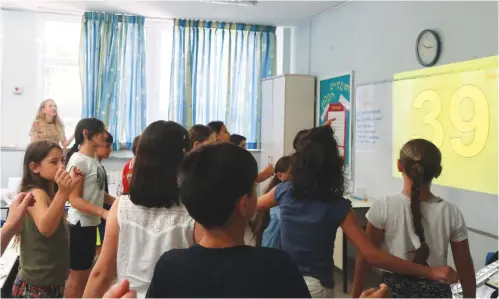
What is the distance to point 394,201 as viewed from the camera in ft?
5.80

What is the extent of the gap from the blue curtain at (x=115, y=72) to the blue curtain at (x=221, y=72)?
1.46ft

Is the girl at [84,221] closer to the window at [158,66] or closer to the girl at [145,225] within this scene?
the girl at [145,225]

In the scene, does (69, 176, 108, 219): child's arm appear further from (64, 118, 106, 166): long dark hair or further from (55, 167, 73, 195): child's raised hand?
(55, 167, 73, 195): child's raised hand

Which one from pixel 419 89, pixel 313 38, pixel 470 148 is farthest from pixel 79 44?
pixel 470 148

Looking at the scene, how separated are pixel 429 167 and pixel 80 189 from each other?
197cm

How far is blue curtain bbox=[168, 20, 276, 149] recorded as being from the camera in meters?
6.06

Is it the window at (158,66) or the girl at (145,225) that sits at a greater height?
the window at (158,66)

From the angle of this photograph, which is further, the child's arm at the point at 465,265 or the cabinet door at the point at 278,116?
the cabinet door at the point at 278,116

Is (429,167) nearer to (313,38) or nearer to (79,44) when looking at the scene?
(313,38)

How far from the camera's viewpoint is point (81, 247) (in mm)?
2822

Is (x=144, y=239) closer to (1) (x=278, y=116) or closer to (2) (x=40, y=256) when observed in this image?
(2) (x=40, y=256)

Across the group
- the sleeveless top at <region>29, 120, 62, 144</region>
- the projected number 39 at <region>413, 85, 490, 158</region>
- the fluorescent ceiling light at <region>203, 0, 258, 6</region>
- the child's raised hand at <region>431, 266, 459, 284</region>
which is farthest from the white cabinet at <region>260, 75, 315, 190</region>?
the child's raised hand at <region>431, 266, 459, 284</region>

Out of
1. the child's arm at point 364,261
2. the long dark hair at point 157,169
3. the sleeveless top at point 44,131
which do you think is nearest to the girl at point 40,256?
the long dark hair at point 157,169

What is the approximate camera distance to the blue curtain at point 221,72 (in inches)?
239
